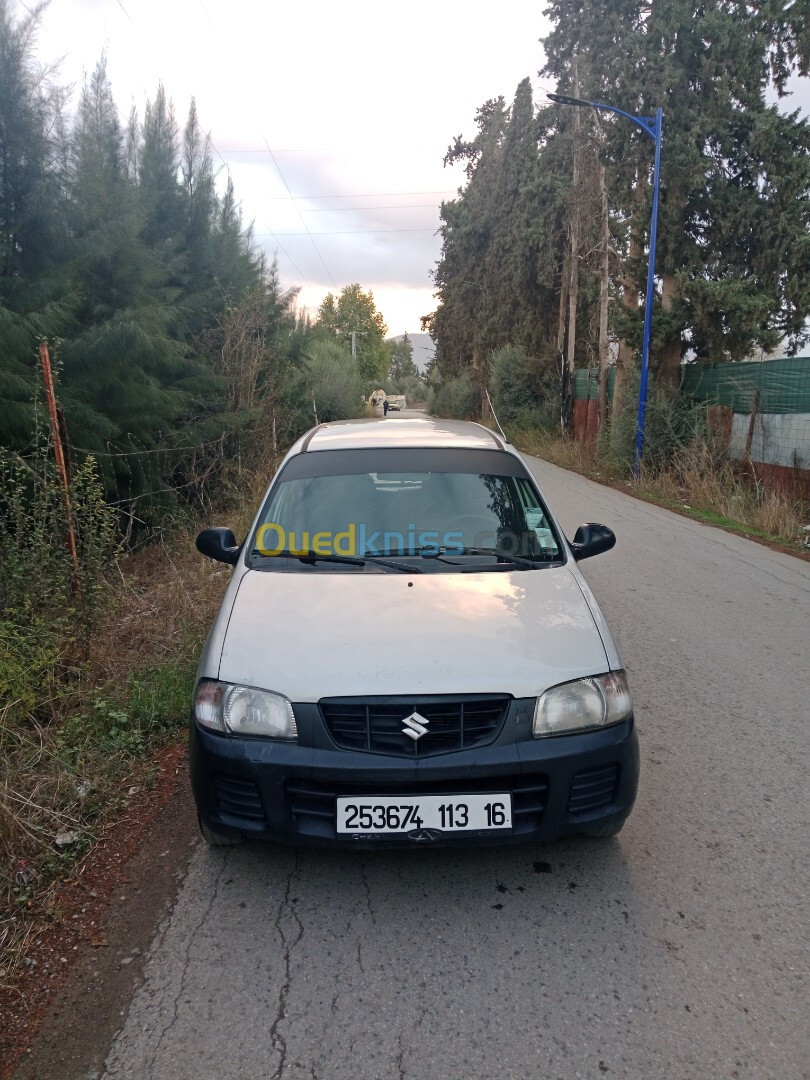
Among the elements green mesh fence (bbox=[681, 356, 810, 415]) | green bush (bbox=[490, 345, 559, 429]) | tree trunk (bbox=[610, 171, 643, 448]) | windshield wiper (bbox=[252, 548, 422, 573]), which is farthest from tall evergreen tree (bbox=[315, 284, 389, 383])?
windshield wiper (bbox=[252, 548, 422, 573])

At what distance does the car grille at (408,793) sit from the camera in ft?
8.86

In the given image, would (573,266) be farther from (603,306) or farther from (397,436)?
(397,436)

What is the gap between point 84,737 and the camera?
13.4 feet

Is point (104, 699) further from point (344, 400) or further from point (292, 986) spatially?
point (344, 400)

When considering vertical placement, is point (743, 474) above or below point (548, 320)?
below

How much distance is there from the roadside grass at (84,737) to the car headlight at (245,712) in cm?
88

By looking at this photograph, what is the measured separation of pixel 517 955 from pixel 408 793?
626mm

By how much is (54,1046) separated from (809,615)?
651 cm

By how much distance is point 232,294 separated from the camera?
44.8ft

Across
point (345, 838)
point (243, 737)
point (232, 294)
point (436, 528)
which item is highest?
point (232, 294)

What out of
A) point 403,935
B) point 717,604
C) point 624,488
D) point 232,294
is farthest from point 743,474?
point 403,935

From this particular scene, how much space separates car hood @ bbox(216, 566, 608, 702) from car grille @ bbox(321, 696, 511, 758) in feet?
0.16

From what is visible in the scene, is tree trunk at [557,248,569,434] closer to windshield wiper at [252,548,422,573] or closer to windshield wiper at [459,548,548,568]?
windshield wiper at [459,548,548,568]

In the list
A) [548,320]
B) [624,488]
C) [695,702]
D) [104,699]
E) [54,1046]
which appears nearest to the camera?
[54,1046]
